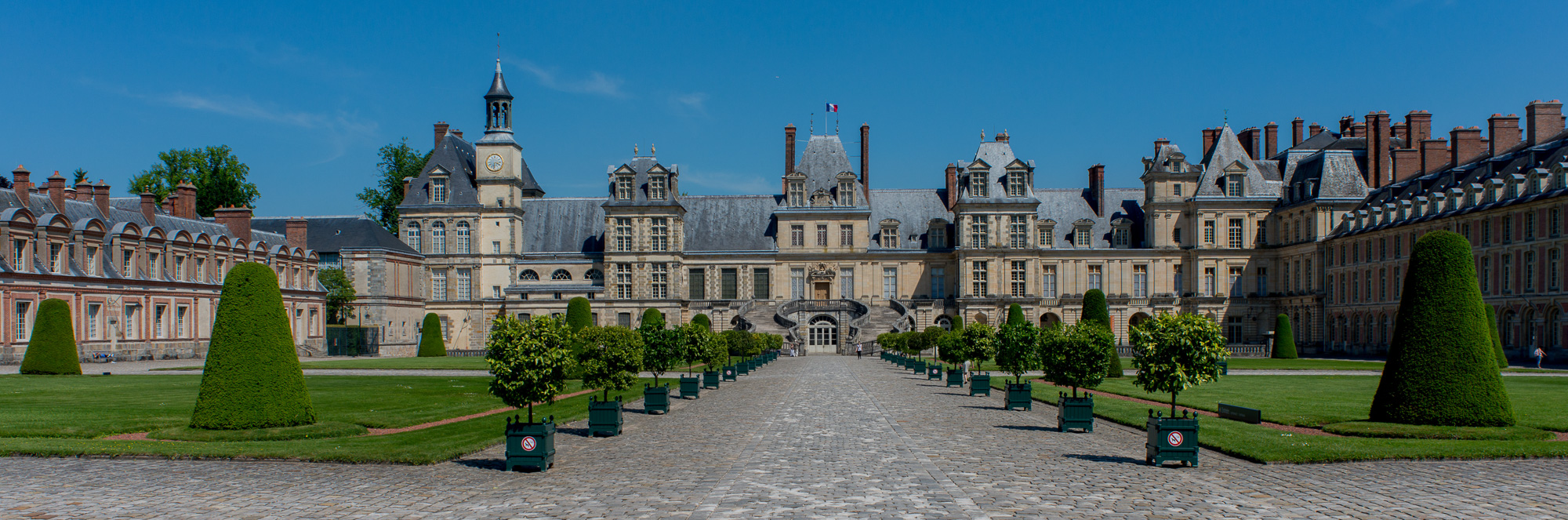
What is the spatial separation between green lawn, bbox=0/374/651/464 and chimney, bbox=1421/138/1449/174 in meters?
49.3

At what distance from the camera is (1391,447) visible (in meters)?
15.2

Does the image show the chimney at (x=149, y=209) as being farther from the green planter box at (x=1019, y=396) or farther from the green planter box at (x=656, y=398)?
the green planter box at (x=1019, y=396)

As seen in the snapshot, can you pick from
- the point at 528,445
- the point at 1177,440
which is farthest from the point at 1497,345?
the point at 528,445

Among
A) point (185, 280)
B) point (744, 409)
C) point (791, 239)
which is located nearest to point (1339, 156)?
point (791, 239)

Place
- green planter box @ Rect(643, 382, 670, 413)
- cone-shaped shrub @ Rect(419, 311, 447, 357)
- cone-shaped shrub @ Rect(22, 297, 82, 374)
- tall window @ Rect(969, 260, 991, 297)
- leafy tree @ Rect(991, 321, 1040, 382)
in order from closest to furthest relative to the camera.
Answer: green planter box @ Rect(643, 382, 670, 413) < leafy tree @ Rect(991, 321, 1040, 382) < cone-shaped shrub @ Rect(22, 297, 82, 374) < cone-shaped shrub @ Rect(419, 311, 447, 357) < tall window @ Rect(969, 260, 991, 297)

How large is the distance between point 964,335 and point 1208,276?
1487 inches

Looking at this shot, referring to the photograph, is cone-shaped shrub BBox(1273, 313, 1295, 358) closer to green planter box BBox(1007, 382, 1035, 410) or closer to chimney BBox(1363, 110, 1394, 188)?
chimney BBox(1363, 110, 1394, 188)

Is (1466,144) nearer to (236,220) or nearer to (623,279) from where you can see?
(623,279)

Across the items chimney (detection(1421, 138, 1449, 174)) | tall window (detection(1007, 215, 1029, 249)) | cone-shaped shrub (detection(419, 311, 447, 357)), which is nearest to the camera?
cone-shaped shrub (detection(419, 311, 447, 357))

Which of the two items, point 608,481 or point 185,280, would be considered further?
point 185,280

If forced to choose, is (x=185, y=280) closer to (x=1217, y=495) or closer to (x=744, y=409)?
(x=744, y=409)

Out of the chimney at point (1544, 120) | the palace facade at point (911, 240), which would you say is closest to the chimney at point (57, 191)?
the palace facade at point (911, 240)

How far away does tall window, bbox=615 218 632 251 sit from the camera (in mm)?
65562

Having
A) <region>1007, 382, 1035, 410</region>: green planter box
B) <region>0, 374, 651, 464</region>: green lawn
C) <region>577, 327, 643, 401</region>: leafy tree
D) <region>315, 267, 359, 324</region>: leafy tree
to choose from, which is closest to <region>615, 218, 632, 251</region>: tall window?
<region>315, 267, 359, 324</region>: leafy tree
